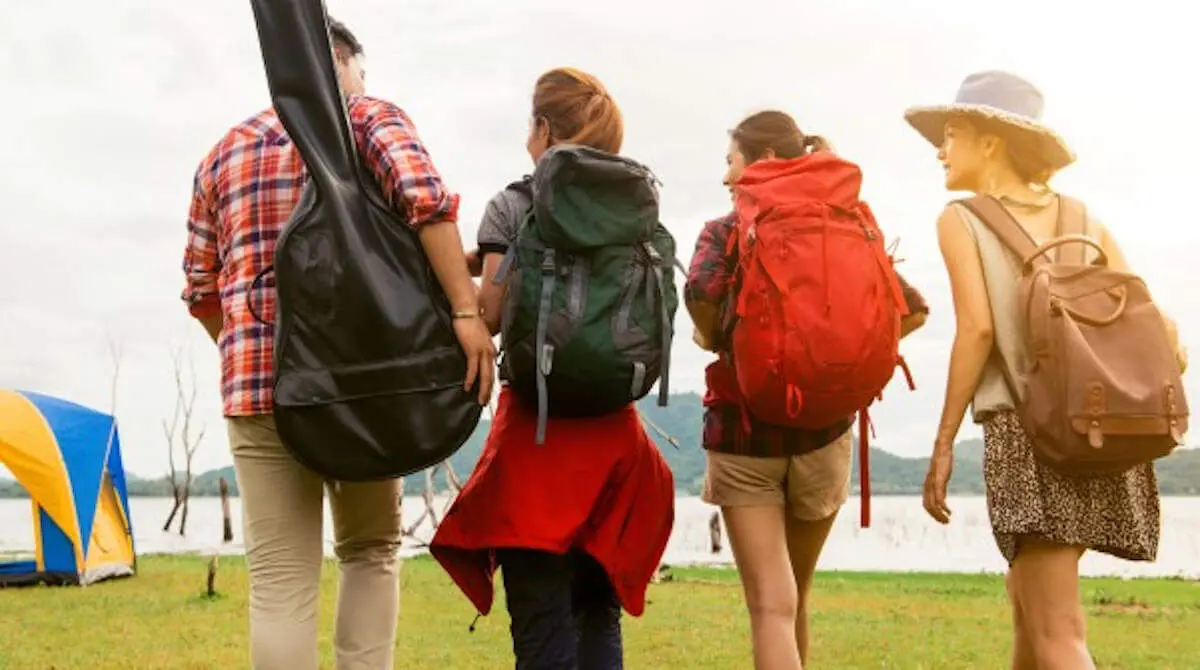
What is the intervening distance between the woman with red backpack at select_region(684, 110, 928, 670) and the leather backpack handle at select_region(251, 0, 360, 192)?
1.10m

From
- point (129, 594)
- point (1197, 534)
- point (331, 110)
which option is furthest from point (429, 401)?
point (1197, 534)

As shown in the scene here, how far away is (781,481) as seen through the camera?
3531 millimetres

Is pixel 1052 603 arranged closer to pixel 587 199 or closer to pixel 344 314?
pixel 587 199

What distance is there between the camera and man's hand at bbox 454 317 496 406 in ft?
9.53

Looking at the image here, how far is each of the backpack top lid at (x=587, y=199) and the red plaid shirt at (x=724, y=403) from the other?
15.6 inches

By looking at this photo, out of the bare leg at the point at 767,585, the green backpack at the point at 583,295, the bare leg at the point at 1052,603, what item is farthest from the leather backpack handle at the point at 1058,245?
the bare leg at the point at 767,585

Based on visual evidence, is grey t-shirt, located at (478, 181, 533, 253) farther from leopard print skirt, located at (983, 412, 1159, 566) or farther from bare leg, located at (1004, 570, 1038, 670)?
bare leg, located at (1004, 570, 1038, 670)

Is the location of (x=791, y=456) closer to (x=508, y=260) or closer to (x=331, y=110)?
(x=508, y=260)

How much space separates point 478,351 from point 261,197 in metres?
0.73

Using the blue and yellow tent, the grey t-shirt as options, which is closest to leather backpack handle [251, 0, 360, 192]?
the grey t-shirt

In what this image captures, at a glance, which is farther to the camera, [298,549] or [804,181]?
[804,181]

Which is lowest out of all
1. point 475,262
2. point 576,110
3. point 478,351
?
point 478,351

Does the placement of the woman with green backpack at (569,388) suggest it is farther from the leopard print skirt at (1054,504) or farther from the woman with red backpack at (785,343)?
the leopard print skirt at (1054,504)

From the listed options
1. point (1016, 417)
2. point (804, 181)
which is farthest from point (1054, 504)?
point (804, 181)
